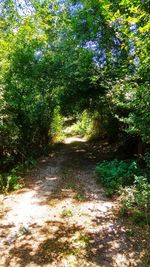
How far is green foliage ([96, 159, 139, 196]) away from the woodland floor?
0.30m

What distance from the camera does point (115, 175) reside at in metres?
9.15

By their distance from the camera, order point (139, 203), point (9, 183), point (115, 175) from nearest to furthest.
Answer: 1. point (139, 203)
2. point (115, 175)
3. point (9, 183)

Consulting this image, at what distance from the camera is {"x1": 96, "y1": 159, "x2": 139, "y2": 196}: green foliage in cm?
854

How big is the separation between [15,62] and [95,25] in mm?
4214

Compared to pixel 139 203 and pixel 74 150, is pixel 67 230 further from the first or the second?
pixel 74 150

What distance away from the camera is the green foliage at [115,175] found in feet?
28.0

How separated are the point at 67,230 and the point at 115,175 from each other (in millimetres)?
3353

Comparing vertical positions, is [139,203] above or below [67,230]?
above

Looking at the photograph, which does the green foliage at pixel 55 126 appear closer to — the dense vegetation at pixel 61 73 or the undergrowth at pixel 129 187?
the dense vegetation at pixel 61 73

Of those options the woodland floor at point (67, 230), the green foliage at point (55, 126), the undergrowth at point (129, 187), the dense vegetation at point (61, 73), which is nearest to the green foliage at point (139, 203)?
the undergrowth at point (129, 187)

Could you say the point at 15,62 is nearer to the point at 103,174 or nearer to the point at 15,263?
the point at 103,174

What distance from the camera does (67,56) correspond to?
13242 millimetres

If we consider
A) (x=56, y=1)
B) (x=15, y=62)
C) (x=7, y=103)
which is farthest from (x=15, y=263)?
(x=56, y=1)

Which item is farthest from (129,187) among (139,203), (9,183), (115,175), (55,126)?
(55,126)
